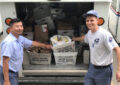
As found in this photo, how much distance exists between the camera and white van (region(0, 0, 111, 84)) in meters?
3.02

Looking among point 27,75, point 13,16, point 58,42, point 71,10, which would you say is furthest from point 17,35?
point 71,10

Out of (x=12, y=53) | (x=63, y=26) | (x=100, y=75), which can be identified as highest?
(x=63, y=26)

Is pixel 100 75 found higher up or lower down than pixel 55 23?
lower down

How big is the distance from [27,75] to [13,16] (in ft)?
3.70

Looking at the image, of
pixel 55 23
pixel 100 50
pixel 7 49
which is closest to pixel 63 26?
pixel 55 23

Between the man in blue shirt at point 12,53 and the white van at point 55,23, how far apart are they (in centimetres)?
52

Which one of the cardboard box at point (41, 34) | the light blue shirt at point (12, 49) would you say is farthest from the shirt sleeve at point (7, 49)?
the cardboard box at point (41, 34)

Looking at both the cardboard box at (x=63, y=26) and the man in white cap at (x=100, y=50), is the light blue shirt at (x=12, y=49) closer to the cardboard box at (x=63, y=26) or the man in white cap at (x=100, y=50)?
the man in white cap at (x=100, y=50)

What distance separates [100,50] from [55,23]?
6.72 ft

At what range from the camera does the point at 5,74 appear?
2.58 meters

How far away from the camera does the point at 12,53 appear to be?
8.47 ft

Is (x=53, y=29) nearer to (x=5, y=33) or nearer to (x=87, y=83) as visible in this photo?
(x=5, y=33)

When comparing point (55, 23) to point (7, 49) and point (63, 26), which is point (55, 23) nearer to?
point (63, 26)

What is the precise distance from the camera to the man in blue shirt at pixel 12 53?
2.53 metres
